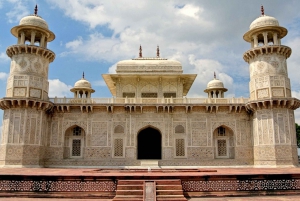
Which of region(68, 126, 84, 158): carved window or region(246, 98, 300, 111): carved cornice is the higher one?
region(246, 98, 300, 111): carved cornice

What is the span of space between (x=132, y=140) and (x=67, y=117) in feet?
16.2

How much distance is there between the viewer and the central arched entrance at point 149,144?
67.6 feet

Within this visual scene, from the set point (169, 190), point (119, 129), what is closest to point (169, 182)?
point (169, 190)

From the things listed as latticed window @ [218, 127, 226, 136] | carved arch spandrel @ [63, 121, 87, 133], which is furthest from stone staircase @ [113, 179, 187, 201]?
latticed window @ [218, 127, 226, 136]

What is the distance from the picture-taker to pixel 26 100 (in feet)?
57.8

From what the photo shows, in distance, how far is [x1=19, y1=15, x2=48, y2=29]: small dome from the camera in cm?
1883

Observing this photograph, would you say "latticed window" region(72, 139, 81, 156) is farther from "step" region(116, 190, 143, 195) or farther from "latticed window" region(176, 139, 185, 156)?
"step" region(116, 190, 143, 195)

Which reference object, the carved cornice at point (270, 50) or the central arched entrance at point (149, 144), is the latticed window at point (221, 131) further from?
the carved cornice at point (270, 50)

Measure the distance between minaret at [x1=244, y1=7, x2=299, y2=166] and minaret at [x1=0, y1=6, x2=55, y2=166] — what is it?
46.3 ft

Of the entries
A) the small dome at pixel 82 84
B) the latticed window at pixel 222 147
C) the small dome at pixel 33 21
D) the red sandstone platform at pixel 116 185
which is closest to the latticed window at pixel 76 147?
the small dome at pixel 33 21

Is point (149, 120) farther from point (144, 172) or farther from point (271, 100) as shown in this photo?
point (271, 100)

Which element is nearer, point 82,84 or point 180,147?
point 180,147

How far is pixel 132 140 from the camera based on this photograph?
19.5 metres

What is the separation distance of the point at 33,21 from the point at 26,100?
5.51 meters
